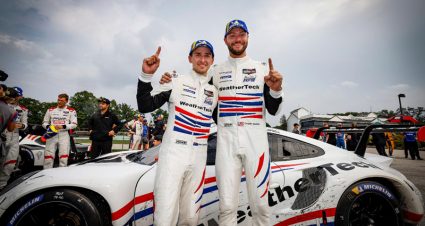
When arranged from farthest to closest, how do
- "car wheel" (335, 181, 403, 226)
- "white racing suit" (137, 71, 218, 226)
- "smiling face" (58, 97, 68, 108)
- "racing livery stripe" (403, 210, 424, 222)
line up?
"smiling face" (58, 97, 68, 108), "racing livery stripe" (403, 210, 424, 222), "car wheel" (335, 181, 403, 226), "white racing suit" (137, 71, 218, 226)

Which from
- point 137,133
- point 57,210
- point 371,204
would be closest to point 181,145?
point 57,210

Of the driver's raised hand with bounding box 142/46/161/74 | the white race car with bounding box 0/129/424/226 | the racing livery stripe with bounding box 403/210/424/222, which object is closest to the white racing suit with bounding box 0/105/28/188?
the white race car with bounding box 0/129/424/226

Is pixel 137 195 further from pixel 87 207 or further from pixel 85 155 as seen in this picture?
pixel 85 155

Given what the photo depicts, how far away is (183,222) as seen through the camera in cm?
154

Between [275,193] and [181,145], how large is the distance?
110 centimetres

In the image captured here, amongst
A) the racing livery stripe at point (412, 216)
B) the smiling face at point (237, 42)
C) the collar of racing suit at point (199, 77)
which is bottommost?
the racing livery stripe at point (412, 216)

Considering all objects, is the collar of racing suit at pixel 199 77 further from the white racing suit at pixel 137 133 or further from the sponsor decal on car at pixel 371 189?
the white racing suit at pixel 137 133

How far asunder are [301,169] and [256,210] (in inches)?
33.5

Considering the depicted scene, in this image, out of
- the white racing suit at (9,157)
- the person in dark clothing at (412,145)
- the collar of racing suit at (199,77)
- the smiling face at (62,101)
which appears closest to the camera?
the collar of racing suit at (199,77)

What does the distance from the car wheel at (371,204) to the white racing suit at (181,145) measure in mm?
1593

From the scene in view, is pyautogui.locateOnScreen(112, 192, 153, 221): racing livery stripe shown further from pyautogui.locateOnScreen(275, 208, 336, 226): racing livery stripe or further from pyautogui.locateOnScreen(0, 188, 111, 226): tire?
pyautogui.locateOnScreen(275, 208, 336, 226): racing livery stripe

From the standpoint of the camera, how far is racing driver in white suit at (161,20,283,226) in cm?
159

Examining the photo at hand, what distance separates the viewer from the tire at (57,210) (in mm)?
1822

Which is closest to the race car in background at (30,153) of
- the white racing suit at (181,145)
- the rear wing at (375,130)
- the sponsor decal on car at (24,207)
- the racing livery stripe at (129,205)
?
the sponsor decal on car at (24,207)
